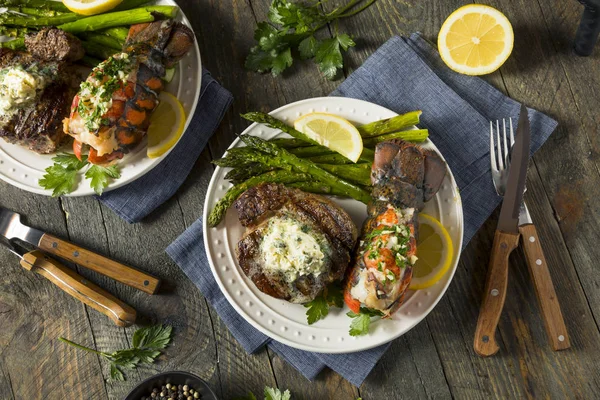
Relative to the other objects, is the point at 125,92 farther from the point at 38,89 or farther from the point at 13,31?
the point at 13,31

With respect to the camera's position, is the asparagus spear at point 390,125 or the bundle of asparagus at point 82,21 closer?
the asparagus spear at point 390,125

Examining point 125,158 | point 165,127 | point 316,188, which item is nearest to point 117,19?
point 165,127

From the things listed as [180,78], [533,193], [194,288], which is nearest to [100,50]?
[180,78]

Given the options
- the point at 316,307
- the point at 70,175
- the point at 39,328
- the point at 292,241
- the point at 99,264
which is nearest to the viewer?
the point at 292,241

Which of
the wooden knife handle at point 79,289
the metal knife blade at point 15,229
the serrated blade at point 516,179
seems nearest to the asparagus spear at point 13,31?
the metal knife blade at point 15,229

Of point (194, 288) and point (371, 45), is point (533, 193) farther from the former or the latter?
point (194, 288)

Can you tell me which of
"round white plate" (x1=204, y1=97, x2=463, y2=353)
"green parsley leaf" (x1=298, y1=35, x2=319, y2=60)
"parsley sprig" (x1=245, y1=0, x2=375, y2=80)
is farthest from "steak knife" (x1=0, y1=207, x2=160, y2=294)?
"green parsley leaf" (x1=298, y1=35, x2=319, y2=60)

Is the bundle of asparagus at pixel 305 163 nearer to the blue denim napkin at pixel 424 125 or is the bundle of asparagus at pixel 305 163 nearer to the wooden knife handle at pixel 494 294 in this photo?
the blue denim napkin at pixel 424 125
